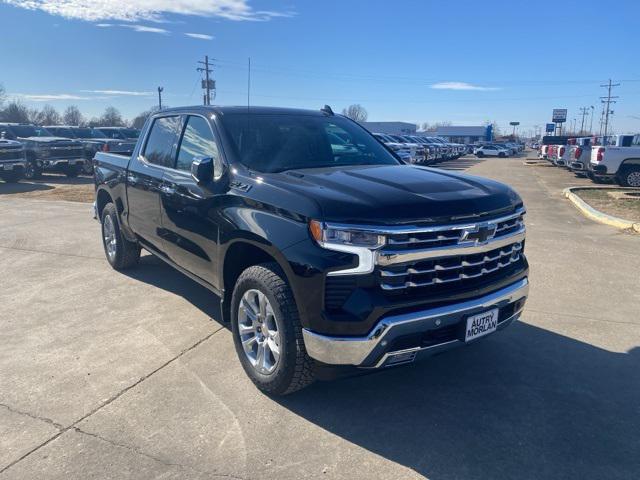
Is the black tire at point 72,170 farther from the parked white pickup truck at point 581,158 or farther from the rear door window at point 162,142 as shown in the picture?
the parked white pickup truck at point 581,158

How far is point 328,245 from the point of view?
3035mm

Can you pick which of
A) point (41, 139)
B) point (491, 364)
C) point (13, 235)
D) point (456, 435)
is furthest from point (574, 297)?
point (41, 139)

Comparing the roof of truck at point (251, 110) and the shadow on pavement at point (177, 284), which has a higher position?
the roof of truck at point (251, 110)

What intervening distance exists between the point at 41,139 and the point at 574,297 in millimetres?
19901

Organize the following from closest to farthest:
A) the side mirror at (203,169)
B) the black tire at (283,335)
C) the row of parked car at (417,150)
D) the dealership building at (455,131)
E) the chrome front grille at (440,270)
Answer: the chrome front grille at (440,270) < the black tire at (283,335) < the side mirror at (203,169) < the row of parked car at (417,150) < the dealership building at (455,131)

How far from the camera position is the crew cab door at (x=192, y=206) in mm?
4066

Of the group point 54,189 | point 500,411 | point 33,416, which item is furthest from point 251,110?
point 54,189

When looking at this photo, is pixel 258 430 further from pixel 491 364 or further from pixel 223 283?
pixel 491 364

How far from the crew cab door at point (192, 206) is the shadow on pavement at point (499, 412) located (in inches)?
55.2

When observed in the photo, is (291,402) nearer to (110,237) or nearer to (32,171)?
(110,237)

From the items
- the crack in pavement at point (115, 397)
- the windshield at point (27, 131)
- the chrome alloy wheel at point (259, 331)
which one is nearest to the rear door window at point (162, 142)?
the crack in pavement at point (115, 397)

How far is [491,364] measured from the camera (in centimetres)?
412

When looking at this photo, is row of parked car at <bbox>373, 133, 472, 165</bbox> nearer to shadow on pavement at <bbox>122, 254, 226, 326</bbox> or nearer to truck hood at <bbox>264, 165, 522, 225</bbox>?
shadow on pavement at <bbox>122, 254, 226, 326</bbox>

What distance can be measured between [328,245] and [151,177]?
279cm
